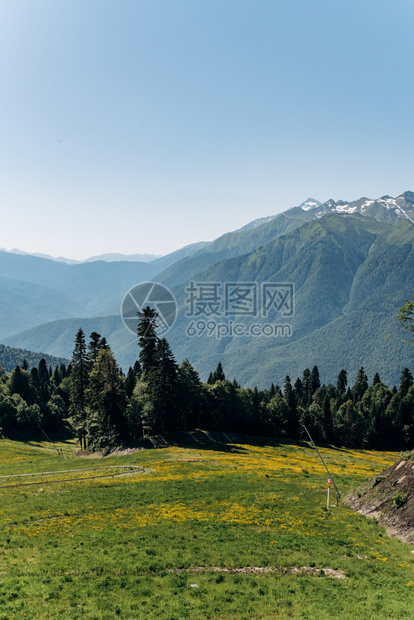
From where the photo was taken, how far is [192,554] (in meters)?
22.2

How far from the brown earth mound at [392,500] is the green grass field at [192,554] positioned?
135 cm

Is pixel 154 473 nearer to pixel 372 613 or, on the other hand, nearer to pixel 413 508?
pixel 413 508

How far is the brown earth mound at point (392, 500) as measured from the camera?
92.4ft

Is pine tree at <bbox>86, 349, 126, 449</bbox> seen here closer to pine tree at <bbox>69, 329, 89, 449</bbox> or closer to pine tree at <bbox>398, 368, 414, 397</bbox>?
pine tree at <bbox>69, 329, 89, 449</bbox>

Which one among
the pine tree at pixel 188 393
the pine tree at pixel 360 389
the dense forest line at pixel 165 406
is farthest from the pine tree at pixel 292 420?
the pine tree at pixel 360 389

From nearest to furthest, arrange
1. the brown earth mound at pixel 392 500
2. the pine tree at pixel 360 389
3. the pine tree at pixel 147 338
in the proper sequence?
the brown earth mound at pixel 392 500, the pine tree at pixel 147 338, the pine tree at pixel 360 389

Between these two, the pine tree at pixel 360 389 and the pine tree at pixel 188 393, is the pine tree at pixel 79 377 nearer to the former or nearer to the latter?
the pine tree at pixel 188 393

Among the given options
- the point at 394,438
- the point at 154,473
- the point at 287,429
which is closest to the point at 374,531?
the point at 154,473

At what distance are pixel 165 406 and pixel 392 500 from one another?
45179mm

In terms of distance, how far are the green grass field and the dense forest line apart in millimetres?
29988

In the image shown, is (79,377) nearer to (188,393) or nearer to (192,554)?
(188,393)

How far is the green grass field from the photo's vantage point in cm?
1705

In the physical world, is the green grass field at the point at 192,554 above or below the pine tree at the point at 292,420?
above

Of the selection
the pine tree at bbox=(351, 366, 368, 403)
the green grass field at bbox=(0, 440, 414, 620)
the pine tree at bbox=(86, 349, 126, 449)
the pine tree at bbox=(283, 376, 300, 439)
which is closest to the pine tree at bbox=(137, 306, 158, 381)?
the pine tree at bbox=(86, 349, 126, 449)
